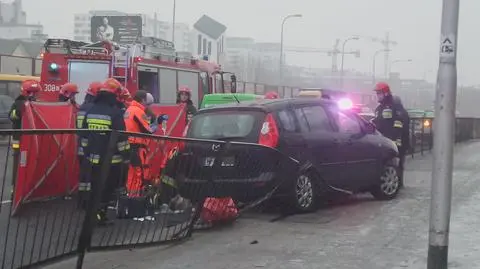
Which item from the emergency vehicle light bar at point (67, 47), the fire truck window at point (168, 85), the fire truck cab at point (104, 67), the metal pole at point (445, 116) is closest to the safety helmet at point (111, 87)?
the metal pole at point (445, 116)

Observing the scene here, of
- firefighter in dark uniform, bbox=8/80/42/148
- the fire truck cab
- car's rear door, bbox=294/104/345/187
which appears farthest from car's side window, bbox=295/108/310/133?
the fire truck cab

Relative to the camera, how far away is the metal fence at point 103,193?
5348mm

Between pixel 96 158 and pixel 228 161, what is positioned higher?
pixel 96 158

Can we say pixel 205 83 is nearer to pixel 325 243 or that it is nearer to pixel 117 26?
pixel 325 243

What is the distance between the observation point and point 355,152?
9.45m

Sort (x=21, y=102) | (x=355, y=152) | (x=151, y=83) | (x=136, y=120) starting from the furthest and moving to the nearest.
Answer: (x=151, y=83) < (x=21, y=102) < (x=355, y=152) < (x=136, y=120)

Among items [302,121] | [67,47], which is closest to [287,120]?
[302,121]

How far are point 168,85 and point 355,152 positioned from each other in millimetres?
9691

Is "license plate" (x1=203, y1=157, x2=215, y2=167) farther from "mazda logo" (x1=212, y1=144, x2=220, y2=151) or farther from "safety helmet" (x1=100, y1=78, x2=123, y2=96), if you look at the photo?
"safety helmet" (x1=100, y1=78, x2=123, y2=96)

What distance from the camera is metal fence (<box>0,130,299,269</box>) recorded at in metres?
5.35

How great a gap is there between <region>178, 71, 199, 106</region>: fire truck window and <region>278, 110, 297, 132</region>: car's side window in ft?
33.7

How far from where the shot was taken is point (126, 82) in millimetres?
16781

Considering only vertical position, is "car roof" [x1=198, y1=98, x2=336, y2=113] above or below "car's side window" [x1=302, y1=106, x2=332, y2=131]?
above

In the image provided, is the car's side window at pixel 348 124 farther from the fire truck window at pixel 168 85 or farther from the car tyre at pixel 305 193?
the fire truck window at pixel 168 85
